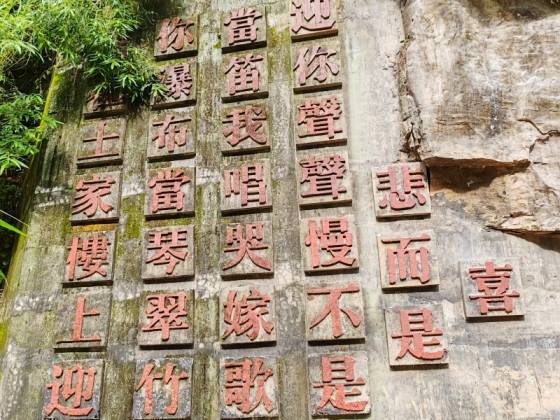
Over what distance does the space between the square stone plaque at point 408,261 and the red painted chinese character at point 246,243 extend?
2.43 feet

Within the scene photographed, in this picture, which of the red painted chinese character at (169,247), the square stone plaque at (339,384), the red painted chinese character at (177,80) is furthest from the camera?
the red painted chinese character at (177,80)

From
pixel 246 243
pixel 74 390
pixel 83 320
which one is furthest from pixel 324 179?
pixel 74 390

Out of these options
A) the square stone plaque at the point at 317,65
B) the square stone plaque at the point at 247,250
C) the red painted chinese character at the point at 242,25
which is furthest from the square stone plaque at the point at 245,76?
the square stone plaque at the point at 247,250

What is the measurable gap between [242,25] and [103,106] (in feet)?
4.17

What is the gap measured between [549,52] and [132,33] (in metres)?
3.18

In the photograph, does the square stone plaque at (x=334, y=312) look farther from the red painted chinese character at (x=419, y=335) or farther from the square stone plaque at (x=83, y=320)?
the square stone plaque at (x=83, y=320)

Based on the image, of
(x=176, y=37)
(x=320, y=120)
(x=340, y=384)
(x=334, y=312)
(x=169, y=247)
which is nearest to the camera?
(x=340, y=384)

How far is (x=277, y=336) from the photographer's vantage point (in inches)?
124

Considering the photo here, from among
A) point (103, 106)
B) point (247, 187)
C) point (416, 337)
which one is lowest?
point (416, 337)

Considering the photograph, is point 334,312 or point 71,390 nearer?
point 334,312

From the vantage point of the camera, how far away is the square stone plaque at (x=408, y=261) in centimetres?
313

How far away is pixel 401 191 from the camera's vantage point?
334cm

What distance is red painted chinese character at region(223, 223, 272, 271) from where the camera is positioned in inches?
131

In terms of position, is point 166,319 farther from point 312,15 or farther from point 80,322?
point 312,15
